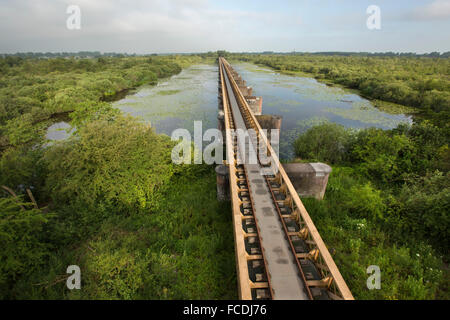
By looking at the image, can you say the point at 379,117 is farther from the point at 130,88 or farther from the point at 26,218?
the point at 130,88

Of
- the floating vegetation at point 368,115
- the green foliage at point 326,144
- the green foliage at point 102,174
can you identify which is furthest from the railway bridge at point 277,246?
the floating vegetation at point 368,115

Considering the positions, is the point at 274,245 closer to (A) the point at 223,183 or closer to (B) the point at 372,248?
(B) the point at 372,248

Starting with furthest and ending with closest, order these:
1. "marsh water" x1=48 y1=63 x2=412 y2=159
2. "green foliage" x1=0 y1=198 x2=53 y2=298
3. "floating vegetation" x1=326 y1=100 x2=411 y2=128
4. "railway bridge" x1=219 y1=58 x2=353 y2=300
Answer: "floating vegetation" x1=326 y1=100 x2=411 y2=128 < "marsh water" x1=48 y1=63 x2=412 y2=159 < "green foliage" x1=0 y1=198 x2=53 y2=298 < "railway bridge" x1=219 y1=58 x2=353 y2=300

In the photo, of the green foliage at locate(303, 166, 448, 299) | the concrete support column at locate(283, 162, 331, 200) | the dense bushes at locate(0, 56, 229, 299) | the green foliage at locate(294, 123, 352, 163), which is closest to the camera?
the green foliage at locate(303, 166, 448, 299)

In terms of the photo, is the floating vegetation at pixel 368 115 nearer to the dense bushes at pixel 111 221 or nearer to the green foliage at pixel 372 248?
the green foliage at pixel 372 248

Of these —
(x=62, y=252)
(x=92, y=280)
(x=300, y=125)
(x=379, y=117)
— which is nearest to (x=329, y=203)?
(x=92, y=280)

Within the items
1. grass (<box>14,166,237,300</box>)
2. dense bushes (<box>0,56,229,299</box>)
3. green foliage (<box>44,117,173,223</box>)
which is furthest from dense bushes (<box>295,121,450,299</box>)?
green foliage (<box>44,117,173,223</box>)

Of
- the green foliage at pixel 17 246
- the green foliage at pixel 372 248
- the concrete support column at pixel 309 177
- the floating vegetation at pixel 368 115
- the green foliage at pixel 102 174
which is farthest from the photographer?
the floating vegetation at pixel 368 115

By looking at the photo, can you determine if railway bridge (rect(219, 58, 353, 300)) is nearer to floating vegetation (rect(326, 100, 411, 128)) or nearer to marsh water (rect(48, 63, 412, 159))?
marsh water (rect(48, 63, 412, 159))
